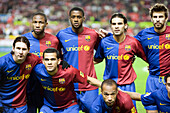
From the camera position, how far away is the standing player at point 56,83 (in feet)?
12.5

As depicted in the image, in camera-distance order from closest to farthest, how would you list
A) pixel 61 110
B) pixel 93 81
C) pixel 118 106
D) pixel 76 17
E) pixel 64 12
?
pixel 118 106
pixel 61 110
pixel 93 81
pixel 76 17
pixel 64 12

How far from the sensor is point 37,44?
14.6ft

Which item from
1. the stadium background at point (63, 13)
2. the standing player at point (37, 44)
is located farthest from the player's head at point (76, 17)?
the stadium background at point (63, 13)

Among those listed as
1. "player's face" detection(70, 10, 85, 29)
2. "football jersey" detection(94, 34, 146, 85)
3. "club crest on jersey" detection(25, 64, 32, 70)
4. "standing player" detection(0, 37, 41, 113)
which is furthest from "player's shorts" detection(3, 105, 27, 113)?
"player's face" detection(70, 10, 85, 29)

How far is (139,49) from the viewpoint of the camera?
437 cm

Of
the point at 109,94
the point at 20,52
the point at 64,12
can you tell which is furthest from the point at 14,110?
the point at 64,12

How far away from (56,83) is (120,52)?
1.26 metres

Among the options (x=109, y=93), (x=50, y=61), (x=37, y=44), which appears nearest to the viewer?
(x=109, y=93)

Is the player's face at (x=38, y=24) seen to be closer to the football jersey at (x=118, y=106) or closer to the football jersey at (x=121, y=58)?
the football jersey at (x=121, y=58)

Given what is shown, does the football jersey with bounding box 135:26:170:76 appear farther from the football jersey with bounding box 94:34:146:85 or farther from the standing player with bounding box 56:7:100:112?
the standing player with bounding box 56:7:100:112

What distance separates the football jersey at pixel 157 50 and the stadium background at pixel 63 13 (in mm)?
15585

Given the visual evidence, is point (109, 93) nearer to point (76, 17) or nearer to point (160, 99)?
point (160, 99)

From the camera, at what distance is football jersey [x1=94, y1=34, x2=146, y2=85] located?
13.7 feet

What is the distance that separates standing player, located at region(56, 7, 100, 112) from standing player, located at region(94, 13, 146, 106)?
312 mm
